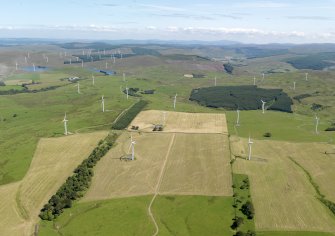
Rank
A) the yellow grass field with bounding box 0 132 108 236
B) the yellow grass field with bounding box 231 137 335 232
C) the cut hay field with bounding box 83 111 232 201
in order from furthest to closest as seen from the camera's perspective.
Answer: the cut hay field with bounding box 83 111 232 201, the yellow grass field with bounding box 0 132 108 236, the yellow grass field with bounding box 231 137 335 232

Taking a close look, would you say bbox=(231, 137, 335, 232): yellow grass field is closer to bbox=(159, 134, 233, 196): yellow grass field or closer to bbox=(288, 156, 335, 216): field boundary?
bbox=(288, 156, 335, 216): field boundary

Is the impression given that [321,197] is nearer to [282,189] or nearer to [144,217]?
[282,189]

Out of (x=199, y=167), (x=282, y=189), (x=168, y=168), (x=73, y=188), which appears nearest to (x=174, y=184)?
(x=168, y=168)

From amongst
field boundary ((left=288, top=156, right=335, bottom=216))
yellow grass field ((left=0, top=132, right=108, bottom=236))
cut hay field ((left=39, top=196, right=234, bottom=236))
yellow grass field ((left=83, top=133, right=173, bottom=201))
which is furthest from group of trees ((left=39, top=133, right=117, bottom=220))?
field boundary ((left=288, top=156, right=335, bottom=216))

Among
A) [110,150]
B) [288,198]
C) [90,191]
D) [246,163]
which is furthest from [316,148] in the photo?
[90,191]

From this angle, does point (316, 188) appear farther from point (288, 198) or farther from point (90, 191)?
point (90, 191)
